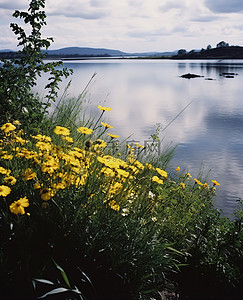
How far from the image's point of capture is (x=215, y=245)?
3.66m

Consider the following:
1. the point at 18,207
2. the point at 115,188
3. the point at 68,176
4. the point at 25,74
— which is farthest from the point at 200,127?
the point at 18,207

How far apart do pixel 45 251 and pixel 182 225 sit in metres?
1.46

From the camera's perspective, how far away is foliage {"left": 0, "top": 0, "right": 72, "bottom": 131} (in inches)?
202

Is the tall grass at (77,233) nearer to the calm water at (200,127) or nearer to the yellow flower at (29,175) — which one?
the yellow flower at (29,175)

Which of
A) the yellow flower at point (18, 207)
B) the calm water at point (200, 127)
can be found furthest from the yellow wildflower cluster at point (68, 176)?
the calm water at point (200, 127)

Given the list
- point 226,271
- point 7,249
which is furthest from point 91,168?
point 226,271

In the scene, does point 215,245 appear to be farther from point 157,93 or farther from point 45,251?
point 157,93

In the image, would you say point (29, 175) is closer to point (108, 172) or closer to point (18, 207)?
point (18, 207)

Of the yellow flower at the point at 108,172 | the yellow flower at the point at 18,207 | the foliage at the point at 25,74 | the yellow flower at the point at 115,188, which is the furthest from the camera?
the foliage at the point at 25,74

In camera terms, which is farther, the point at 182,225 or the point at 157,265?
the point at 182,225

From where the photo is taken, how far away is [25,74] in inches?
213

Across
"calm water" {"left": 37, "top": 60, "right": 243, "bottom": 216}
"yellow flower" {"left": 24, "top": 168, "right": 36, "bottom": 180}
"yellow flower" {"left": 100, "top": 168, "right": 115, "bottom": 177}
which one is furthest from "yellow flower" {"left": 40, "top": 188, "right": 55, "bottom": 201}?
"calm water" {"left": 37, "top": 60, "right": 243, "bottom": 216}

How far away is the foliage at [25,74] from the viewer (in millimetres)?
5121

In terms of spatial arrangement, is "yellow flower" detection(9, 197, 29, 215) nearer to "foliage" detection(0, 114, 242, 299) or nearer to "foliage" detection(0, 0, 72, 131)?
"foliage" detection(0, 114, 242, 299)
